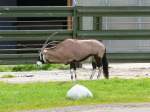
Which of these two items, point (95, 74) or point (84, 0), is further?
point (84, 0)

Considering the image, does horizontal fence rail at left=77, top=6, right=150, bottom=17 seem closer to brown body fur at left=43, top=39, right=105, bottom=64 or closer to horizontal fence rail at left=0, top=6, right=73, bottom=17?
horizontal fence rail at left=0, top=6, right=73, bottom=17

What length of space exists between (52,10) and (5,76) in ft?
10.3

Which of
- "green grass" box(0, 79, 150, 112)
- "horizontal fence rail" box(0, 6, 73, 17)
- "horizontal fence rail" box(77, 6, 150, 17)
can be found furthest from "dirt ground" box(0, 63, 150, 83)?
"horizontal fence rail" box(0, 6, 73, 17)

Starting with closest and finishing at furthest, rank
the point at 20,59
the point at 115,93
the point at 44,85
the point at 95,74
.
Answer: the point at 115,93
the point at 44,85
the point at 95,74
the point at 20,59

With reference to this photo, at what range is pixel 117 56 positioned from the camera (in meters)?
17.3

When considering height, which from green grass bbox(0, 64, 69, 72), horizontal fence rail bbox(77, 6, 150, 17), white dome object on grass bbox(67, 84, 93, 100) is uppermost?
horizontal fence rail bbox(77, 6, 150, 17)

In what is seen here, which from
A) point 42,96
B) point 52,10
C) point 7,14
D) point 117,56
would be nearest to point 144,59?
point 117,56

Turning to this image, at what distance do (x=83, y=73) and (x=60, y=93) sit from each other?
424cm

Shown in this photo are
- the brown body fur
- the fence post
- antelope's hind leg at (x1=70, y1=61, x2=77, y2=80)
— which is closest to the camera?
the brown body fur

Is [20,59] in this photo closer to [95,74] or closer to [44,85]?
[95,74]

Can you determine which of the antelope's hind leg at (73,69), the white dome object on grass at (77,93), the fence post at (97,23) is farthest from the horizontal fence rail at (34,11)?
the white dome object on grass at (77,93)

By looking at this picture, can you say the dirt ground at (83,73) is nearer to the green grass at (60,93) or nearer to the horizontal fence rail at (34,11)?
the green grass at (60,93)

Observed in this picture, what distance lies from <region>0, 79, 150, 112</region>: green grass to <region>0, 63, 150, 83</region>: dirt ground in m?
1.31

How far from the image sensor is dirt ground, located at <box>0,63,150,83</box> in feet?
47.8
